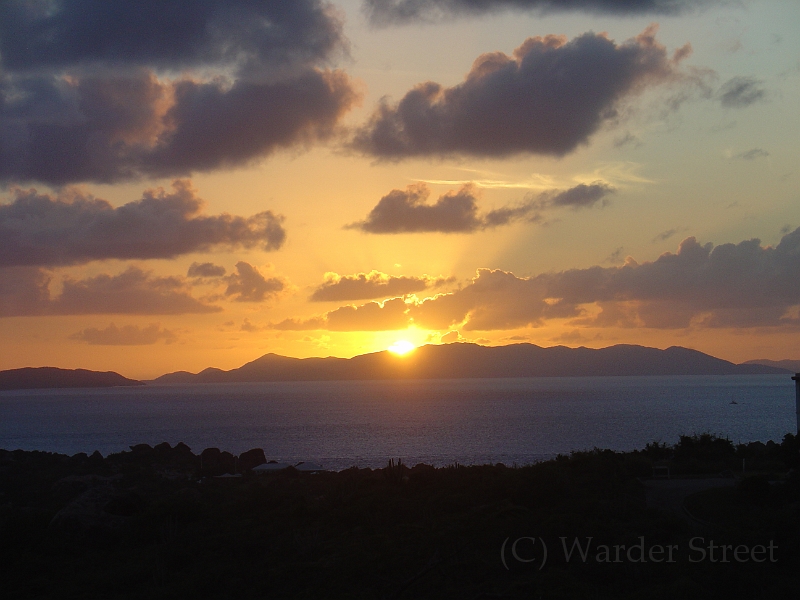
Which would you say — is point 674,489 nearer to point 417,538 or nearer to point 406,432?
point 417,538

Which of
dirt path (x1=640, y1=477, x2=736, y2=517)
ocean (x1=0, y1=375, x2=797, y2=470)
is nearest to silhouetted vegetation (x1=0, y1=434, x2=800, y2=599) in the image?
dirt path (x1=640, y1=477, x2=736, y2=517)

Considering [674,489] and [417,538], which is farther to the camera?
[674,489]

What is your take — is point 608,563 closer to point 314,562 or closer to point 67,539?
point 314,562

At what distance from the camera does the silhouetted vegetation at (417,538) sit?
12891 millimetres

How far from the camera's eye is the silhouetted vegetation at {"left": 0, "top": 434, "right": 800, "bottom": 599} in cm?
1289

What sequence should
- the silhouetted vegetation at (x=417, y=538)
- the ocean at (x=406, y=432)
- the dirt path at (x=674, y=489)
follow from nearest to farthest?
1. the silhouetted vegetation at (x=417, y=538)
2. the dirt path at (x=674, y=489)
3. the ocean at (x=406, y=432)

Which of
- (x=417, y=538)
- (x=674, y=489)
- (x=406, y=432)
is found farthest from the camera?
(x=406, y=432)

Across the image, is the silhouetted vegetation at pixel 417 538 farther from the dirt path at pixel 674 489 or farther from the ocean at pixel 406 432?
the ocean at pixel 406 432

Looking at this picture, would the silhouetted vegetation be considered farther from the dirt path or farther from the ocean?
the ocean

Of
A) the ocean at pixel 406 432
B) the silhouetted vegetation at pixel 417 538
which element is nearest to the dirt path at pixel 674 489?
the silhouetted vegetation at pixel 417 538

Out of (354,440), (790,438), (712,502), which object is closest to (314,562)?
(712,502)

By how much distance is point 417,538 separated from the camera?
52.0ft

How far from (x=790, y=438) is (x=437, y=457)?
39.5 meters

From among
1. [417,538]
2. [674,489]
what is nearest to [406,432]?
[674,489]
